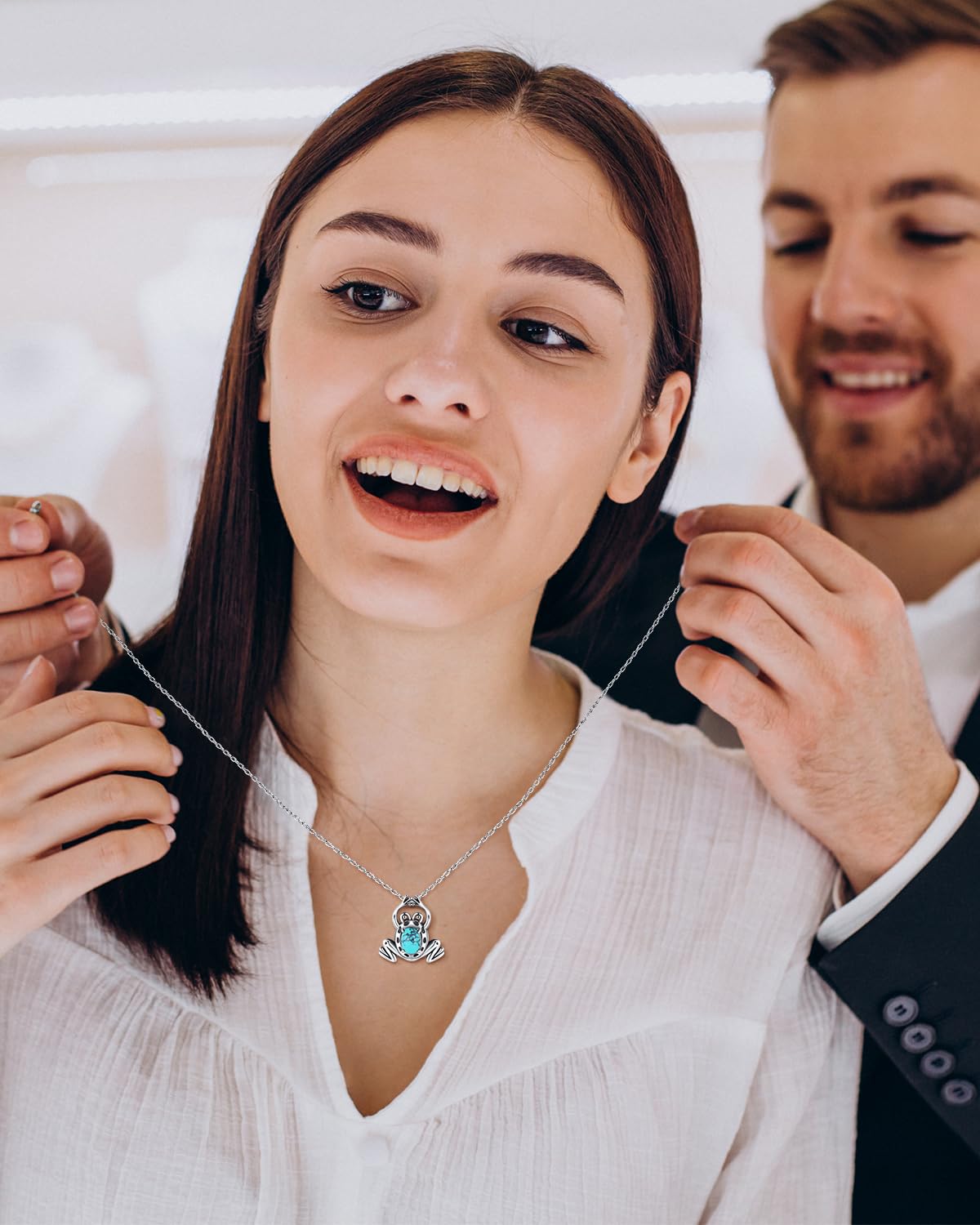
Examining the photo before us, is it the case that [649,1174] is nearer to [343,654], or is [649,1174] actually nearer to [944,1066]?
[944,1066]

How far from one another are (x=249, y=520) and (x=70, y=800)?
1.29ft

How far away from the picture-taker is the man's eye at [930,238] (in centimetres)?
185

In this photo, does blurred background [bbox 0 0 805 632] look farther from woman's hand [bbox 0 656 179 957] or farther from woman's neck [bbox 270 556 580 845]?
woman's hand [bbox 0 656 179 957]

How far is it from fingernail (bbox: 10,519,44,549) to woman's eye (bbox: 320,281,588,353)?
0.43 meters

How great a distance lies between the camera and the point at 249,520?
1.29m

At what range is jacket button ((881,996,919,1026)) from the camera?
1231mm

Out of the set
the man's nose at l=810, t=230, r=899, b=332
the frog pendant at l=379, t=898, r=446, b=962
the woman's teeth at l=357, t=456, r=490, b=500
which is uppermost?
the man's nose at l=810, t=230, r=899, b=332

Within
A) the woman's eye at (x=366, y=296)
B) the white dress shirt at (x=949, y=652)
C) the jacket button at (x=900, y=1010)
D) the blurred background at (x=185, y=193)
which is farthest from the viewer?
the blurred background at (x=185, y=193)

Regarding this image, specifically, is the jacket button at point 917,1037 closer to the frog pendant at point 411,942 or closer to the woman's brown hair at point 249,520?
the frog pendant at point 411,942

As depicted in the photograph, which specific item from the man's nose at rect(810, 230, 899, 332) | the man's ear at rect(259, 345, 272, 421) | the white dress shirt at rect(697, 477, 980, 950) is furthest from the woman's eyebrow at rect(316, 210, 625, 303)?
the man's nose at rect(810, 230, 899, 332)

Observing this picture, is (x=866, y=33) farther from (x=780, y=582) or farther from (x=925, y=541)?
(x=780, y=582)

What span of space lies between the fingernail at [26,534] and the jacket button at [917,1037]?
110 centimetres

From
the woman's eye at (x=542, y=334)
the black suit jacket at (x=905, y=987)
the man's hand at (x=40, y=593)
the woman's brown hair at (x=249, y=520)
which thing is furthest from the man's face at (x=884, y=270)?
the man's hand at (x=40, y=593)

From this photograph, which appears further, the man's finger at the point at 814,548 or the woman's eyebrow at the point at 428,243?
the man's finger at the point at 814,548
